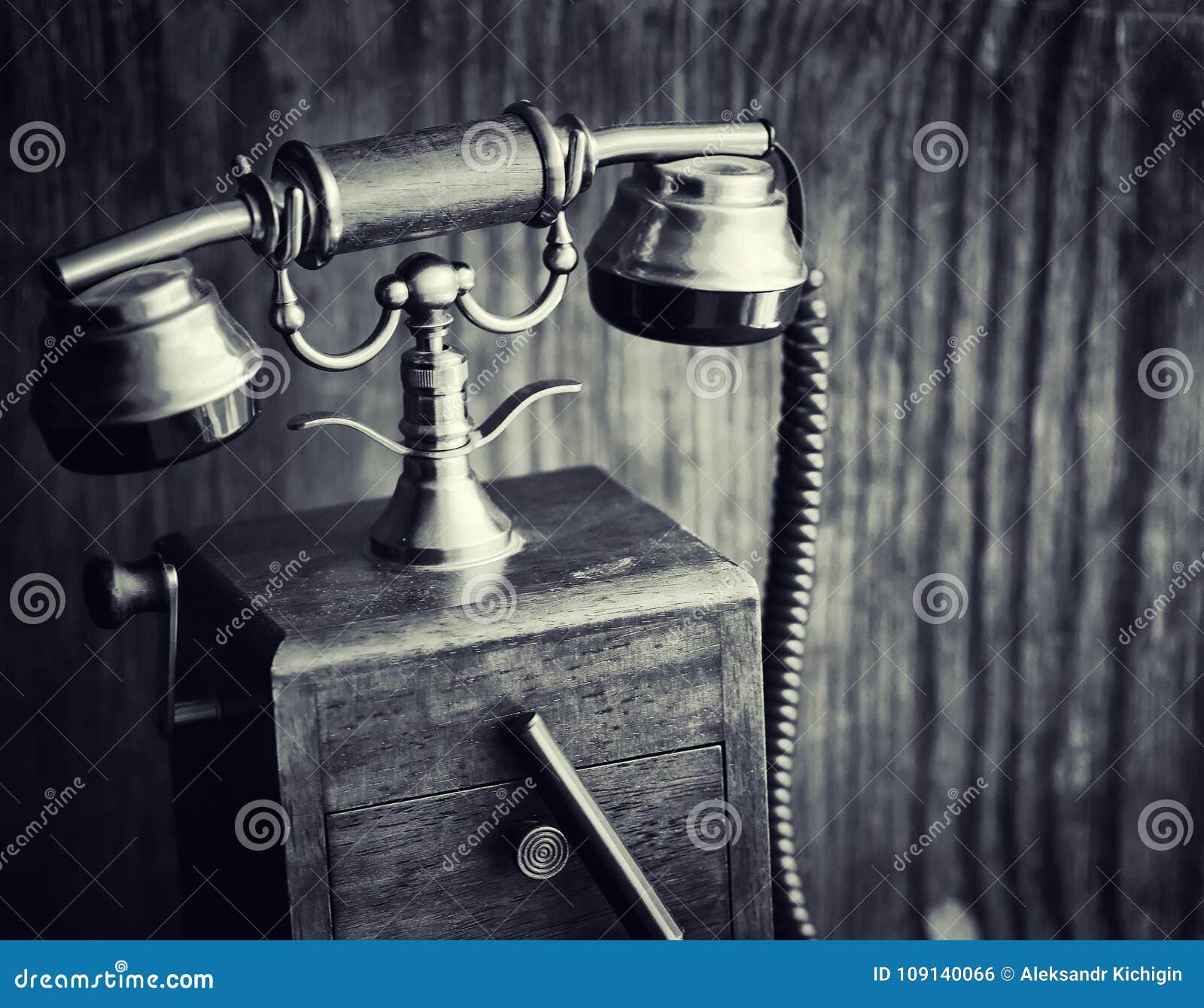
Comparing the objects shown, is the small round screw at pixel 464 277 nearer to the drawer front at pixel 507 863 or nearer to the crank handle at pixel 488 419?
the crank handle at pixel 488 419

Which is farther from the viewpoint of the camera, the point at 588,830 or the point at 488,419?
the point at 488,419

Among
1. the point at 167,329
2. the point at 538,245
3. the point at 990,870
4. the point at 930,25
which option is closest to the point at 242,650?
the point at 167,329

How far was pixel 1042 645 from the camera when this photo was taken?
4.39 feet

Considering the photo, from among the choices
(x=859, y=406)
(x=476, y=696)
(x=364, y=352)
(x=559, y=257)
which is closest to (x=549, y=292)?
(x=559, y=257)

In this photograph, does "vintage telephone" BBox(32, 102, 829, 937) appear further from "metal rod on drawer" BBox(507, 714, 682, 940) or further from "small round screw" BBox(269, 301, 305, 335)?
"metal rod on drawer" BBox(507, 714, 682, 940)

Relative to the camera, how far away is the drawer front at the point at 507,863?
2.74ft

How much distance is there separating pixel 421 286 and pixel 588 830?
35 cm

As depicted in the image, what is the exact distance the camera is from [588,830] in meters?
0.83

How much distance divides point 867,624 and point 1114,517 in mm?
256

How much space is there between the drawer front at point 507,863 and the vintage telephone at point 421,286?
159 mm

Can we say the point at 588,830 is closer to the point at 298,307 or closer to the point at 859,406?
the point at 298,307

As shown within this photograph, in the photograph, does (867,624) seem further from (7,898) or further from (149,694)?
(7,898)

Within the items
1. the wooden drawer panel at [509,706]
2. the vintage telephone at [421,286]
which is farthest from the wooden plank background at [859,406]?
the wooden drawer panel at [509,706]

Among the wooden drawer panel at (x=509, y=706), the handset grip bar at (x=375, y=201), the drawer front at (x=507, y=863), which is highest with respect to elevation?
the handset grip bar at (x=375, y=201)
